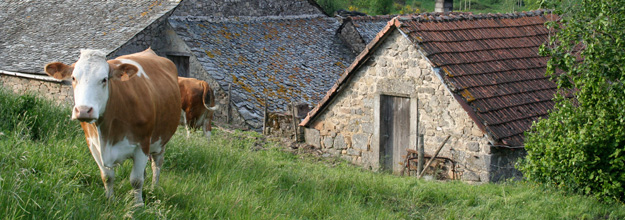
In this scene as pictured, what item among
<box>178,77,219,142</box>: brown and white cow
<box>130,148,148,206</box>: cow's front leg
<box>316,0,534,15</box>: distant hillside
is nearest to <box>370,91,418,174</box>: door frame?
<box>178,77,219,142</box>: brown and white cow

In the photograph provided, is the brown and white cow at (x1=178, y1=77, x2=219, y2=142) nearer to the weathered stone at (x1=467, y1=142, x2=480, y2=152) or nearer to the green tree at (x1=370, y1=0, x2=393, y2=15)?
the weathered stone at (x1=467, y1=142, x2=480, y2=152)

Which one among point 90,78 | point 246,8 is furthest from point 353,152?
point 246,8

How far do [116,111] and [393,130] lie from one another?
25.1 feet

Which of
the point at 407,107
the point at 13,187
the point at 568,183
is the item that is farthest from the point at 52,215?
the point at 407,107

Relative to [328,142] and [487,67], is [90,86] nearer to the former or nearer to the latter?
[328,142]

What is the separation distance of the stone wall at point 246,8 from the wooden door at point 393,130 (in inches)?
314

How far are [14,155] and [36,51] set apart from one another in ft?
42.9

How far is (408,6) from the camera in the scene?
1294 inches

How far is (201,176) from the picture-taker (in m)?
6.53

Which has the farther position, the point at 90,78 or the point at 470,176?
the point at 470,176

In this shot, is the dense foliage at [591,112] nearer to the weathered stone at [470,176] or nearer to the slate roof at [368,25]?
the weathered stone at [470,176]

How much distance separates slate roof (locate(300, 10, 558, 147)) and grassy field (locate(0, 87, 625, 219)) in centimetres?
210

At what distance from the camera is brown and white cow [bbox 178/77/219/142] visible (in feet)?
39.9

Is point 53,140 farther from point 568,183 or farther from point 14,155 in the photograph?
point 568,183
